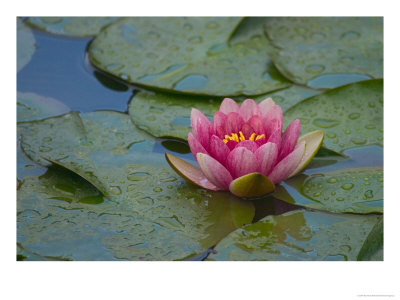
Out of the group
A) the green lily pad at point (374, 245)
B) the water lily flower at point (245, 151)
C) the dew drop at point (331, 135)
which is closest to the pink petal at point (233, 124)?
the water lily flower at point (245, 151)

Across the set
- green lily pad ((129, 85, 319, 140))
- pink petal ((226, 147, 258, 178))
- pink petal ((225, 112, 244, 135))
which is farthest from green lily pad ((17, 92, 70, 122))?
pink petal ((226, 147, 258, 178))

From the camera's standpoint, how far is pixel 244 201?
2131 mm

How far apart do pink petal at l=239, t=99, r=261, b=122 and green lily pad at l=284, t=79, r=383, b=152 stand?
0.38 m

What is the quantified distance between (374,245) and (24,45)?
259 cm

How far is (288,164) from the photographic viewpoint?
6.86ft

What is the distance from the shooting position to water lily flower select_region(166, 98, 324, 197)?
2.01m

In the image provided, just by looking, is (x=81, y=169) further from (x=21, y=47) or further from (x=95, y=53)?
(x=21, y=47)

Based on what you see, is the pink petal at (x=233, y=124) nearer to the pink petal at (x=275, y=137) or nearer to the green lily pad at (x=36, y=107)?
the pink petal at (x=275, y=137)

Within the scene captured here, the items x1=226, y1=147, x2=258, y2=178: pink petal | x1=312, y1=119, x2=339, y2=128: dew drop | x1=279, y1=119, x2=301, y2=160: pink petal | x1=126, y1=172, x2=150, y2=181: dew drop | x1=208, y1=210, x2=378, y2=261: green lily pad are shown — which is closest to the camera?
x1=208, y1=210, x2=378, y2=261: green lily pad

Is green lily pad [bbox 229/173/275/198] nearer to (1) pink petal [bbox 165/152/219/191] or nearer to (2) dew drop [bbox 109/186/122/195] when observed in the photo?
(1) pink petal [bbox 165/152/219/191]

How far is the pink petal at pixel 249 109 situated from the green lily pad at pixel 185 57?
1.89 ft

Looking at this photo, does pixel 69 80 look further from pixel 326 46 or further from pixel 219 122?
pixel 326 46
